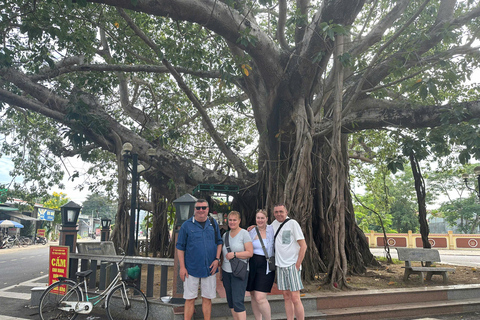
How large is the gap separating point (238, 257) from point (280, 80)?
4492 mm

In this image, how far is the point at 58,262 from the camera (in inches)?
210

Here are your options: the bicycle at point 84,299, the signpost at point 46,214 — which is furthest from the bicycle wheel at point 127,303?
the signpost at point 46,214

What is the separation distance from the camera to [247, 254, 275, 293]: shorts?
375 cm

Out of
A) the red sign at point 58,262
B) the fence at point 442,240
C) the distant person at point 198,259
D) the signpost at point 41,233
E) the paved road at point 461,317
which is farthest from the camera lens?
the signpost at point 41,233

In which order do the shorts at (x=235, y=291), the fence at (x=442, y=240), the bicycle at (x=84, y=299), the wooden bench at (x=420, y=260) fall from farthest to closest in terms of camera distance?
the fence at (x=442, y=240) < the wooden bench at (x=420, y=260) < the bicycle at (x=84, y=299) < the shorts at (x=235, y=291)

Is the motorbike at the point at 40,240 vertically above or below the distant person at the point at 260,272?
below

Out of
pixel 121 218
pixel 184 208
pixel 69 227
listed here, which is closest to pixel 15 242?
pixel 121 218

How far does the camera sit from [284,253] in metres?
3.72

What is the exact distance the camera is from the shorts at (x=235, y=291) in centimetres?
362

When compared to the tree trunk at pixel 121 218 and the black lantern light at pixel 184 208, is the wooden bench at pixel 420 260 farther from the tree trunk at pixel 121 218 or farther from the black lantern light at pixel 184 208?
the tree trunk at pixel 121 218

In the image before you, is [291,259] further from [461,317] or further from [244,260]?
[461,317]

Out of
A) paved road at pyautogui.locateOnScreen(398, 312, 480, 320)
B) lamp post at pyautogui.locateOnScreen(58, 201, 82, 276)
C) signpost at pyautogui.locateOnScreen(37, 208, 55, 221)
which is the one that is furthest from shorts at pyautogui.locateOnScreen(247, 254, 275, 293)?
signpost at pyautogui.locateOnScreen(37, 208, 55, 221)

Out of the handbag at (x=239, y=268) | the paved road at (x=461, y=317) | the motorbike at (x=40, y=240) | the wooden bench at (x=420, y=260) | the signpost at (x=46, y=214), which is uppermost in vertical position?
the signpost at (x=46, y=214)

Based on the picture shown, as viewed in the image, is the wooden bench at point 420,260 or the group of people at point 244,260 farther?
the wooden bench at point 420,260
